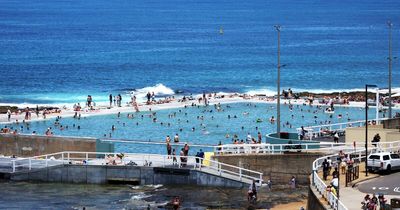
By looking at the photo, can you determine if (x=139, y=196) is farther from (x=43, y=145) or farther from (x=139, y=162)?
(x=43, y=145)

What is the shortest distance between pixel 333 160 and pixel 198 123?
2896 centimetres

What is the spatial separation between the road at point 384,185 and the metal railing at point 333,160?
1.79m

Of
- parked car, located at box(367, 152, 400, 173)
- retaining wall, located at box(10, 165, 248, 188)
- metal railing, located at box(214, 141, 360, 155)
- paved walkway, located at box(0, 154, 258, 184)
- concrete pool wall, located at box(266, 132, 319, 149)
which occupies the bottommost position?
retaining wall, located at box(10, 165, 248, 188)

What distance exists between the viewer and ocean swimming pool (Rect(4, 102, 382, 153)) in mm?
72812

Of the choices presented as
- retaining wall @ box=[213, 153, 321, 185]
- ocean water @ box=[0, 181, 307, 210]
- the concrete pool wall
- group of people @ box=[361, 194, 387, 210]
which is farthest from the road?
the concrete pool wall

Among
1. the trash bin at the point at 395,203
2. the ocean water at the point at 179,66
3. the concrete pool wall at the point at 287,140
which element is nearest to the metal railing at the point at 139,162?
the concrete pool wall at the point at 287,140

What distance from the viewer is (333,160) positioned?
50.0 metres

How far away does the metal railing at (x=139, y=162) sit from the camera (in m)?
52.7

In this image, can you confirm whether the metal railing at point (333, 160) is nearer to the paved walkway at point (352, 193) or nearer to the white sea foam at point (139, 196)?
the paved walkway at point (352, 193)

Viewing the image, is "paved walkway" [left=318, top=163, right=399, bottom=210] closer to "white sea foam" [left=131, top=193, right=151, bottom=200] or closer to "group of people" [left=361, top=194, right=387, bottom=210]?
"group of people" [left=361, top=194, right=387, bottom=210]

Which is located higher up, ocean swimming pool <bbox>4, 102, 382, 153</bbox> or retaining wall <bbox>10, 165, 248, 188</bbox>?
ocean swimming pool <bbox>4, 102, 382, 153</bbox>

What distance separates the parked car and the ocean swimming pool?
74.5 feet

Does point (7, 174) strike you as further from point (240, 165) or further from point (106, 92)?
point (106, 92)

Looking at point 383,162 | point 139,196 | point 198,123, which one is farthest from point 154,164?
point 198,123
